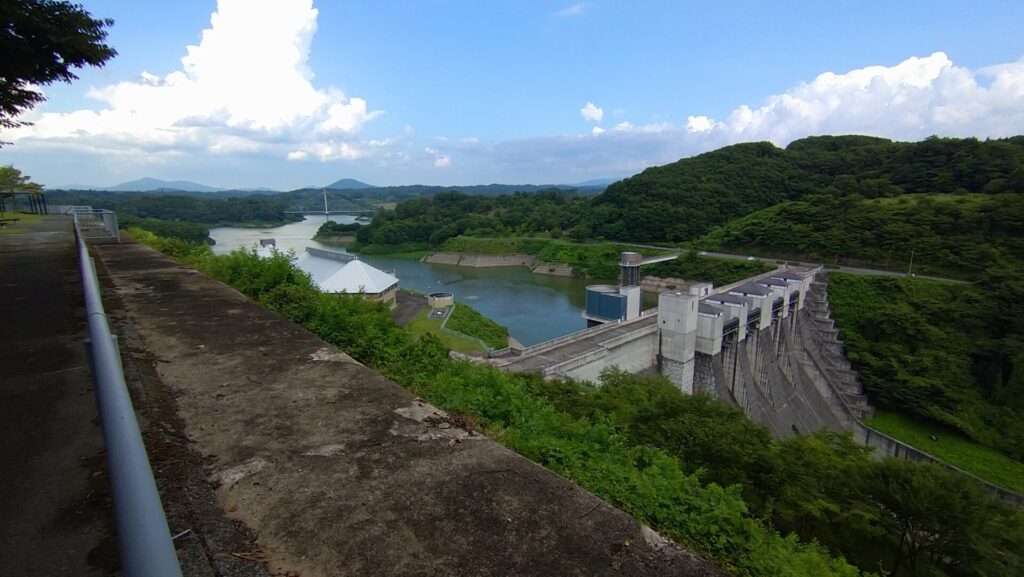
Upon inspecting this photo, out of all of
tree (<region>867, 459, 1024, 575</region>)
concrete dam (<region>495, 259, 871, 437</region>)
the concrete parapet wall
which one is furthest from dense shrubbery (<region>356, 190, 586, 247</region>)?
the concrete parapet wall

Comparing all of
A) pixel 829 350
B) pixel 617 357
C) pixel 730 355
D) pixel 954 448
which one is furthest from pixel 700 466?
pixel 829 350

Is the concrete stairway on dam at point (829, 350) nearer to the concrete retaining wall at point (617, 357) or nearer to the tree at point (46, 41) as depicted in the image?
the concrete retaining wall at point (617, 357)

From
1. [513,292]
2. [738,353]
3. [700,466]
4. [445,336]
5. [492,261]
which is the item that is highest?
[700,466]

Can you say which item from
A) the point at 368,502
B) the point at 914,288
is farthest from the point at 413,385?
the point at 914,288

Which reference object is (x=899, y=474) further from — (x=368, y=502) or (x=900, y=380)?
(x=900, y=380)

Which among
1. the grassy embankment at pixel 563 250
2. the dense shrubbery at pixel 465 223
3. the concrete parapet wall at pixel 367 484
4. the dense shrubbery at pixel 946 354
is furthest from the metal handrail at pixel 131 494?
the dense shrubbery at pixel 465 223

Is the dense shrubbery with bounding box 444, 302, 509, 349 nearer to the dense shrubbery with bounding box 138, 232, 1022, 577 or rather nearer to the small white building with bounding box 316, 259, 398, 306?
the small white building with bounding box 316, 259, 398, 306

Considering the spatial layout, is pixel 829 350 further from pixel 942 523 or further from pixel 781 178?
pixel 781 178
